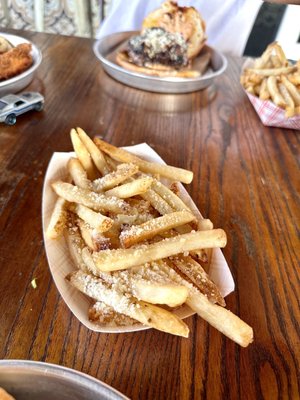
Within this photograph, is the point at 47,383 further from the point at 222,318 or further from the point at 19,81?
the point at 19,81

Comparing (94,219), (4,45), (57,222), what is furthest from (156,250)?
(4,45)

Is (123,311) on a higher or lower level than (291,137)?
higher

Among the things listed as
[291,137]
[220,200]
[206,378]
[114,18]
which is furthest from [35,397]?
[114,18]

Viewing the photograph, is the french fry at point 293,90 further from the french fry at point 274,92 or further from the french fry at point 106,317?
the french fry at point 106,317

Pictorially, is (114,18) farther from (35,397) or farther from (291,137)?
(35,397)

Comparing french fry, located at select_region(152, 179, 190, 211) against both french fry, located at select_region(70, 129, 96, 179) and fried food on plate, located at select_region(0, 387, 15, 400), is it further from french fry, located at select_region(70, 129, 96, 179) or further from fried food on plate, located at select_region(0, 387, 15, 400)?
fried food on plate, located at select_region(0, 387, 15, 400)
